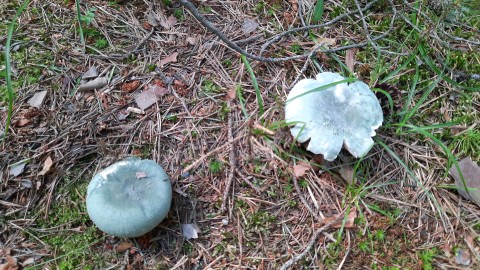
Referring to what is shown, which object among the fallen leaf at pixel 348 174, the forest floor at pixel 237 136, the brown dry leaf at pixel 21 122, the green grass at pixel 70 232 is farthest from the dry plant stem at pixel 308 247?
the brown dry leaf at pixel 21 122

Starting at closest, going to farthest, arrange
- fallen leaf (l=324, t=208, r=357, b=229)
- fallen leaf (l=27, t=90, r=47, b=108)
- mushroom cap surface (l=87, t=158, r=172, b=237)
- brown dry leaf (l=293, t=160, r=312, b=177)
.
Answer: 1. mushroom cap surface (l=87, t=158, r=172, b=237)
2. fallen leaf (l=324, t=208, r=357, b=229)
3. brown dry leaf (l=293, t=160, r=312, b=177)
4. fallen leaf (l=27, t=90, r=47, b=108)

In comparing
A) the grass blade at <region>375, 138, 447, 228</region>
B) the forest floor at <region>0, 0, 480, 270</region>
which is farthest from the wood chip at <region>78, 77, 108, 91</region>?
the grass blade at <region>375, 138, 447, 228</region>

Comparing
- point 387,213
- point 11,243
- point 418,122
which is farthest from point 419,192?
point 11,243

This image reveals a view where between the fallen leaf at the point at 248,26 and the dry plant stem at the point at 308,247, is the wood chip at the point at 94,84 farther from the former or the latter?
the dry plant stem at the point at 308,247

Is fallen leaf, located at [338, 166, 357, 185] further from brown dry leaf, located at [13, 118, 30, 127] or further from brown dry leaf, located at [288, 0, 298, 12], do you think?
brown dry leaf, located at [13, 118, 30, 127]

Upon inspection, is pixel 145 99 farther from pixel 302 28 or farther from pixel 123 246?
pixel 302 28

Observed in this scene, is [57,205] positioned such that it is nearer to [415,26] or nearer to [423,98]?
[423,98]
